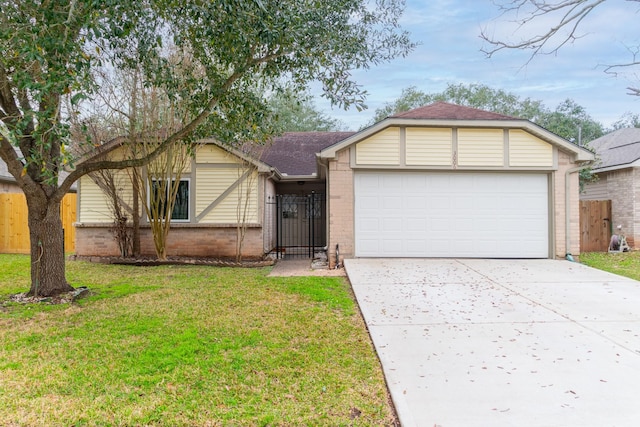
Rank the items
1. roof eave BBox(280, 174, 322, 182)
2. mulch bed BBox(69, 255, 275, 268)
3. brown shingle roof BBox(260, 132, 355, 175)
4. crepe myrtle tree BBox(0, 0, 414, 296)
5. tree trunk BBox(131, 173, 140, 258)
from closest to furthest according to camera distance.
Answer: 1. crepe myrtle tree BBox(0, 0, 414, 296)
2. mulch bed BBox(69, 255, 275, 268)
3. tree trunk BBox(131, 173, 140, 258)
4. roof eave BBox(280, 174, 322, 182)
5. brown shingle roof BBox(260, 132, 355, 175)

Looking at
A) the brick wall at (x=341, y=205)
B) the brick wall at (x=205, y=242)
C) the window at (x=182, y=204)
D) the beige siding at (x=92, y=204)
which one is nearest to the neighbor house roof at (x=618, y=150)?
the brick wall at (x=341, y=205)

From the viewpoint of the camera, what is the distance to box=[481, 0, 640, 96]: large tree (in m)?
6.37

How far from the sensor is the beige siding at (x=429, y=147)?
400 inches

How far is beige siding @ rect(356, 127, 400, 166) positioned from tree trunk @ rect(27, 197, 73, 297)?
21.5 ft

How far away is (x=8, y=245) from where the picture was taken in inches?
516

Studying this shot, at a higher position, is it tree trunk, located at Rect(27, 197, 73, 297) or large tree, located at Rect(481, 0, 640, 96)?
large tree, located at Rect(481, 0, 640, 96)

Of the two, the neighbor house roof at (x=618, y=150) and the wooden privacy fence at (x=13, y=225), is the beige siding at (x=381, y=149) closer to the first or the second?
the neighbor house roof at (x=618, y=150)

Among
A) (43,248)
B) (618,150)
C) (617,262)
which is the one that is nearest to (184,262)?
(43,248)

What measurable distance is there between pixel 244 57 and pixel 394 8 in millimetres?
4144

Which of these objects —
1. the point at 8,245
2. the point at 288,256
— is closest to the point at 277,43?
the point at 288,256

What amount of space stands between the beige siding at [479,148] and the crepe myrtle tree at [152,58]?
2.87m

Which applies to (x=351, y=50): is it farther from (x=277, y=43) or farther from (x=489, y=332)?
(x=489, y=332)

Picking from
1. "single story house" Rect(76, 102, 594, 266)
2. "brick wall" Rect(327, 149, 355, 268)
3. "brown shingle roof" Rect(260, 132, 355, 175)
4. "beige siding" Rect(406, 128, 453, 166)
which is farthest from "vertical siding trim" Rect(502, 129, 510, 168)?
"brown shingle roof" Rect(260, 132, 355, 175)

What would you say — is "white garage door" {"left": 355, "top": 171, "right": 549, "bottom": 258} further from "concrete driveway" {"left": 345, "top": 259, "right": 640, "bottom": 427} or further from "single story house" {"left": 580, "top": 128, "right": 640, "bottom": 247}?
"single story house" {"left": 580, "top": 128, "right": 640, "bottom": 247}
